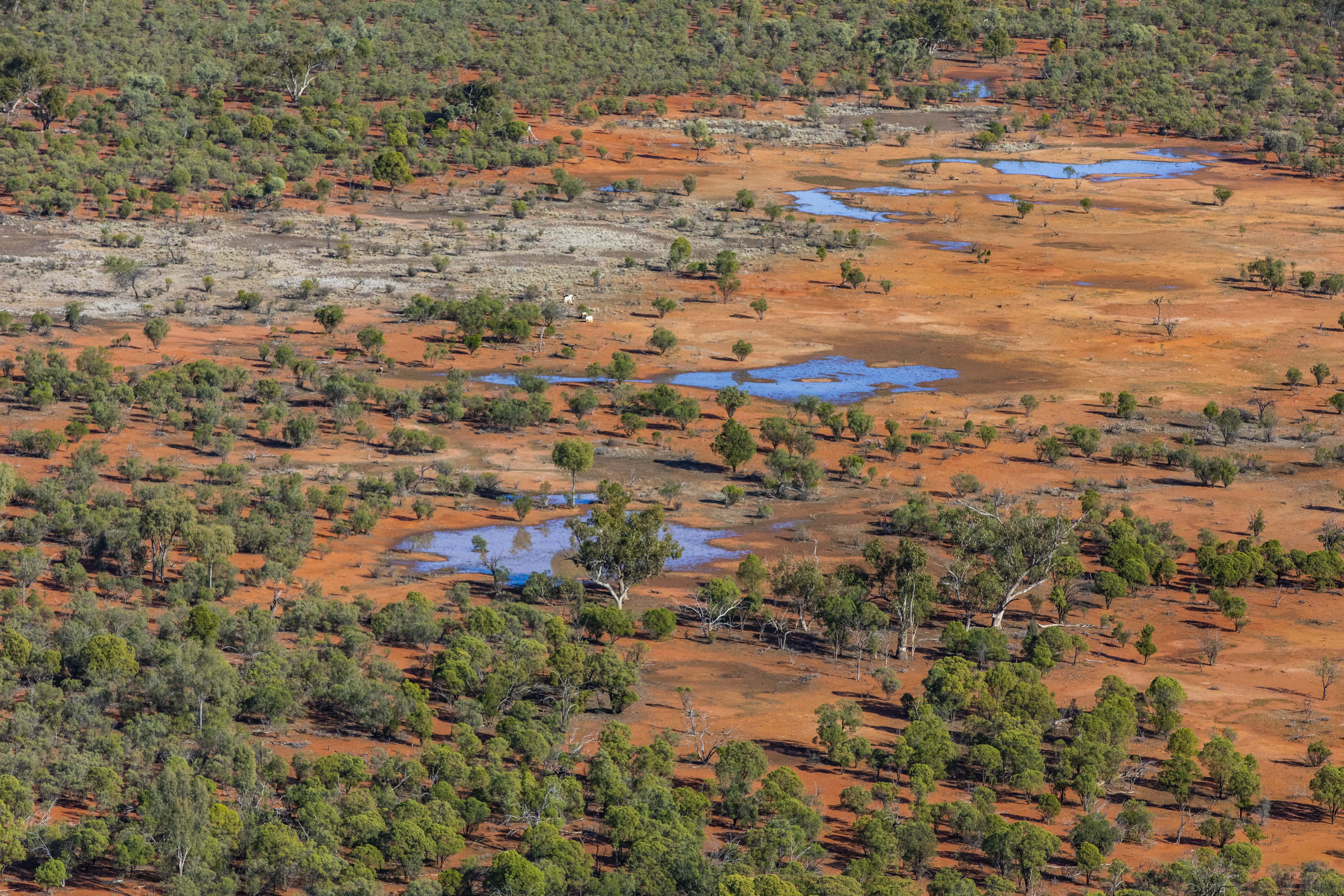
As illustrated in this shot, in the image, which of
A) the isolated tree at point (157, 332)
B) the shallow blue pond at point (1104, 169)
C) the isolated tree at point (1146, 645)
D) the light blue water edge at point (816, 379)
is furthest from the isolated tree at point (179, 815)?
the shallow blue pond at point (1104, 169)

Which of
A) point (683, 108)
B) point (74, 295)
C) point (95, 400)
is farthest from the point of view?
Result: point (683, 108)

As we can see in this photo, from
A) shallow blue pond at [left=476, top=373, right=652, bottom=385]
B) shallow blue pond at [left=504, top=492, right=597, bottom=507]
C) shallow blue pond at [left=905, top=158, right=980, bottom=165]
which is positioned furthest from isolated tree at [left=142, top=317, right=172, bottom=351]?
shallow blue pond at [left=905, top=158, right=980, bottom=165]

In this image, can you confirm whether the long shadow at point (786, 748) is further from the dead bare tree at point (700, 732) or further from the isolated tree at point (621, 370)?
the isolated tree at point (621, 370)

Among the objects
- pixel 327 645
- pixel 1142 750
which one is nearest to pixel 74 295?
pixel 327 645

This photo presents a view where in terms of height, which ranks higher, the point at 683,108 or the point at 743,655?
the point at 683,108

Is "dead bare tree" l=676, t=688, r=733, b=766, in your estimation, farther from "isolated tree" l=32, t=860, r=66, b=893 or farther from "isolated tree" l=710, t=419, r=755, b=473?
"isolated tree" l=710, t=419, r=755, b=473

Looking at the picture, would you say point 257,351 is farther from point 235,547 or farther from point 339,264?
point 235,547
